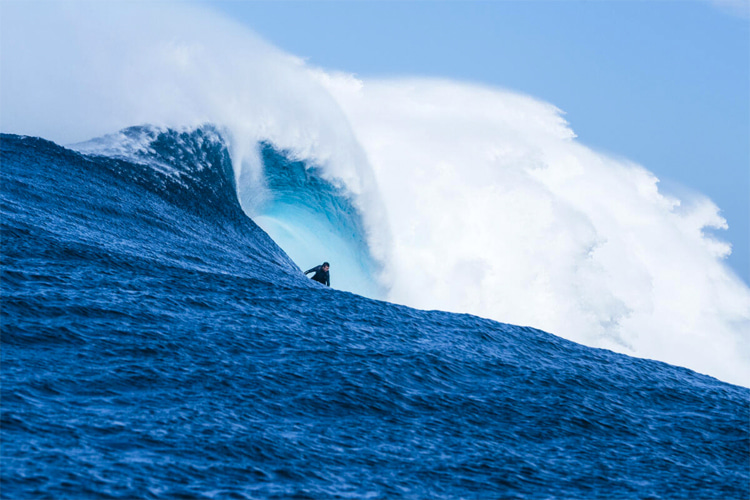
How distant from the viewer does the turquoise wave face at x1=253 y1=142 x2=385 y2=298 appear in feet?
74.4

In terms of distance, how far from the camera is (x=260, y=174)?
21.8 m

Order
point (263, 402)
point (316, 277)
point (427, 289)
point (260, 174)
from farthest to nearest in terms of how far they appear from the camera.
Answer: point (427, 289)
point (260, 174)
point (316, 277)
point (263, 402)

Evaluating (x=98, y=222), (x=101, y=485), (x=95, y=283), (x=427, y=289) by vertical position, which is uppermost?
(x=427, y=289)

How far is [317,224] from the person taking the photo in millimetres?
23656

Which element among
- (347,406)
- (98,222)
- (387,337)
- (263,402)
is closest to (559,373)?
(387,337)

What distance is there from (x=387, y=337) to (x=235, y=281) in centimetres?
246

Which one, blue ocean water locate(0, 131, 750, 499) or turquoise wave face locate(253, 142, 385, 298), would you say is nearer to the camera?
blue ocean water locate(0, 131, 750, 499)

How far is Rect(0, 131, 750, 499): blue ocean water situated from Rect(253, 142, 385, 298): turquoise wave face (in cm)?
962

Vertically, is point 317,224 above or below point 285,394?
above

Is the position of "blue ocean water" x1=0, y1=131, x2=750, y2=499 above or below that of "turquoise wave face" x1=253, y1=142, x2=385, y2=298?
below

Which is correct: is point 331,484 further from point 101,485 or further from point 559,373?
point 559,373

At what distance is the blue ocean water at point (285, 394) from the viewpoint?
240 inches

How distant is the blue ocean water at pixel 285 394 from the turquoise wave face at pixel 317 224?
9.62 metres

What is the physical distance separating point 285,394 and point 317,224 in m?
16.1
